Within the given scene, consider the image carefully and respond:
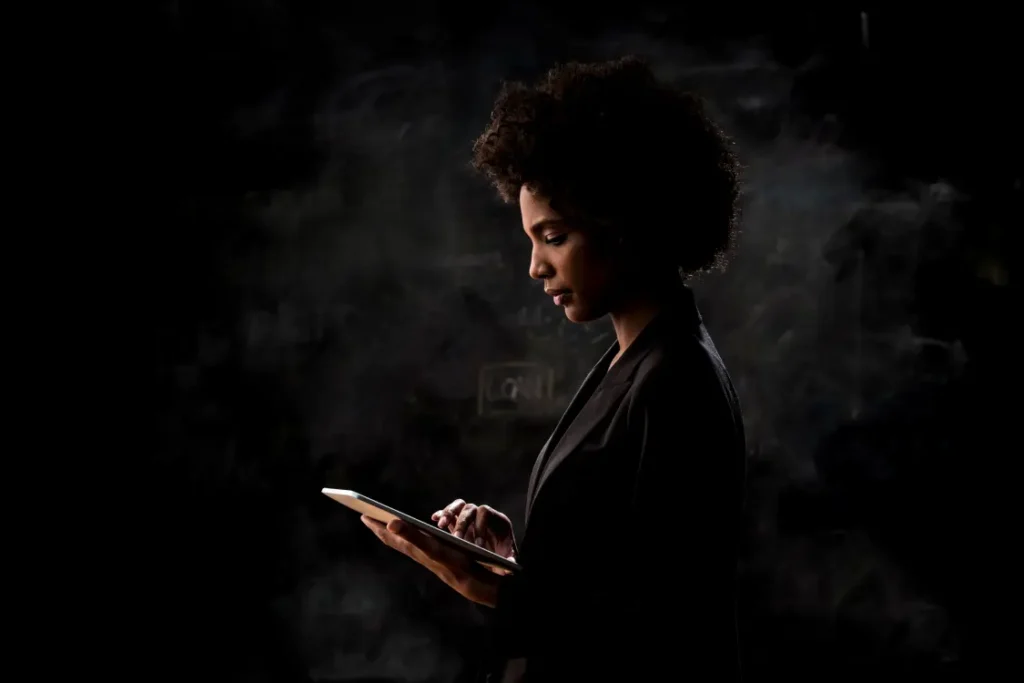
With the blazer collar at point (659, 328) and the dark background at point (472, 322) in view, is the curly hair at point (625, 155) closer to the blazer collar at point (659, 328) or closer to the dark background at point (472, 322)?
the blazer collar at point (659, 328)

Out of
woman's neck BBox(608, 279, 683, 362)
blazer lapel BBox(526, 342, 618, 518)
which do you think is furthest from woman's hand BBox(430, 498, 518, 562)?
woman's neck BBox(608, 279, 683, 362)

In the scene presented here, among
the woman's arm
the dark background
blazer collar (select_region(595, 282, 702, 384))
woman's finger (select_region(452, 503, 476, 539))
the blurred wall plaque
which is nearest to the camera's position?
the woman's arm

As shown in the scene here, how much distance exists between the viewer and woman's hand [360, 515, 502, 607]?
0.92m

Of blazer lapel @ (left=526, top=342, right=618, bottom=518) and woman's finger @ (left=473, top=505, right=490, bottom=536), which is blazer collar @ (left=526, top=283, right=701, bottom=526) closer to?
blazer lapel @ (left=526, top=342, right=618, bottom=518)

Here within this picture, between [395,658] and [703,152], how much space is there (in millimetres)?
1694

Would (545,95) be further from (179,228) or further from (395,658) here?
(395,658)

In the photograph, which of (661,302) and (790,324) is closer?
(661,302)

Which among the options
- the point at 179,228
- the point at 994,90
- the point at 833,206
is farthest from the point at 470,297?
the point at 994,90

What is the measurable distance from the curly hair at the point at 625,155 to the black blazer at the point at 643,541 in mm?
153

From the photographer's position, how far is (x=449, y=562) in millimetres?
930

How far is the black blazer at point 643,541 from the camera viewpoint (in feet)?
2.86

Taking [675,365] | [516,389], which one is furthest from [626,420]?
[516,389]

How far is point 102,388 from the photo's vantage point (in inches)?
89.1

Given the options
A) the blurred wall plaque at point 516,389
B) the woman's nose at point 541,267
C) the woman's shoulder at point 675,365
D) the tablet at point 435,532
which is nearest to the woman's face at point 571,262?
the woman's nose at point 541,267
